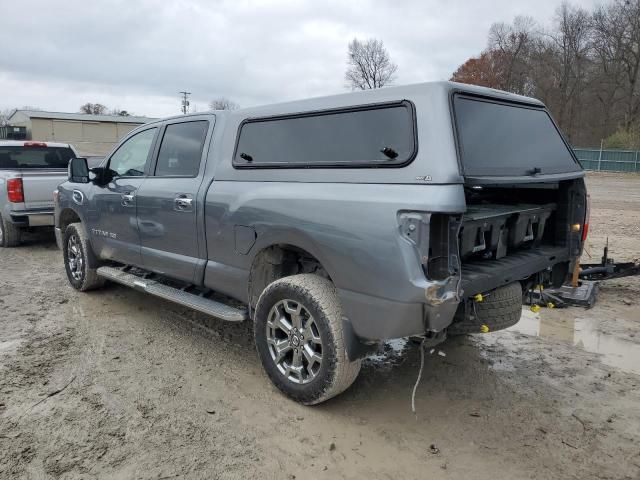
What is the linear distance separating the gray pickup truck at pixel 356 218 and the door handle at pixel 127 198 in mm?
60

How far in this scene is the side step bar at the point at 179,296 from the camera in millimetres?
3942

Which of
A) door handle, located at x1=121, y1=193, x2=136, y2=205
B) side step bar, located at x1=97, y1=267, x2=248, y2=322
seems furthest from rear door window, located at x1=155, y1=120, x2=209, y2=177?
side step bar, located at x1=97, y1=267, x2=248, y2=322

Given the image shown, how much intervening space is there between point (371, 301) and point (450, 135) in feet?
3.40

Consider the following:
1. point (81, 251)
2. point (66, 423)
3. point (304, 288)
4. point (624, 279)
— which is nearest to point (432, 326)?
point (304, 288)

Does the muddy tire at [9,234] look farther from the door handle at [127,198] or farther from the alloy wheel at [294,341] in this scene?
the alloy wheel at [294,341]

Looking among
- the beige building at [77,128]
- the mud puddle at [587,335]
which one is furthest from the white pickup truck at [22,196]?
the beige building at [77,128]

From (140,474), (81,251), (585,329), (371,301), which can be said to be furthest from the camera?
(81,251)

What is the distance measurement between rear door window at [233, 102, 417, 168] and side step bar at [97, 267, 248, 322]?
1.13m

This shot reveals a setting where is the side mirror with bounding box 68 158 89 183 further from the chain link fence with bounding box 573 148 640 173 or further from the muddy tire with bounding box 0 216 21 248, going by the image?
the chain link fence with bounding box 573 148 640 173

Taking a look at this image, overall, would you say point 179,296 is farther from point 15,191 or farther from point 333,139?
point 15,191

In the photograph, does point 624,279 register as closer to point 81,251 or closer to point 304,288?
point 304,288

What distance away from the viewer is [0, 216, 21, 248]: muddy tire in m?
8.97

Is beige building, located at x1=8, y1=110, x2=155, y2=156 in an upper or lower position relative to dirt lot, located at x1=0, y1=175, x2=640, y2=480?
upper

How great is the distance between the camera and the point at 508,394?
368cm
